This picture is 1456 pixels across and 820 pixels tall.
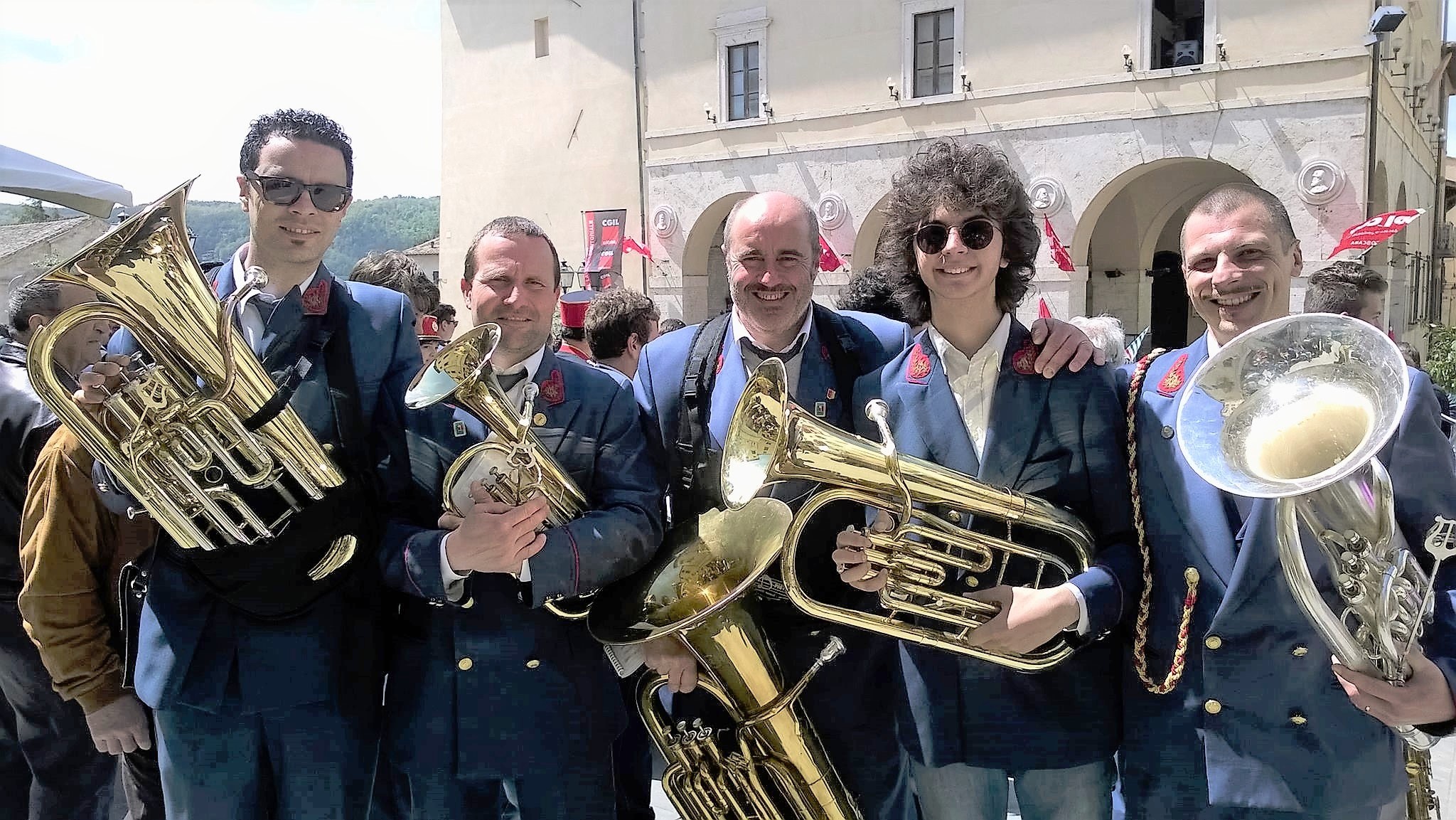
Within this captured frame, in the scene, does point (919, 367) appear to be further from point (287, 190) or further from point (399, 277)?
point (399, 277)

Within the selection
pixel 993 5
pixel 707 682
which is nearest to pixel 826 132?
pixel 993 5

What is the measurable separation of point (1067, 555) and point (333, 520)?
78.8 inches

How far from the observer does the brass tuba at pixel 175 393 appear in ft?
7.59

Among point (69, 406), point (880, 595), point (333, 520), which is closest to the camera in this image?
point (69, 406)

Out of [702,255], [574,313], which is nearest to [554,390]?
[574,313]

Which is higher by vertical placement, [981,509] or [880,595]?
[981,509]

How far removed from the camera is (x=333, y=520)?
2.70 meters

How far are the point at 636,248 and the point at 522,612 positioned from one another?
61.9ft

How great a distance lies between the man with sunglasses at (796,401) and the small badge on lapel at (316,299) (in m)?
0.97

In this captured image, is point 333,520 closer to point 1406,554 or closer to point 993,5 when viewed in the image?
point 1406,554

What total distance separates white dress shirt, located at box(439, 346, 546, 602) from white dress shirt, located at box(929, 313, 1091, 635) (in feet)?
3.77

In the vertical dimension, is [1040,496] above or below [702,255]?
below

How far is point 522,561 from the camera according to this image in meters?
2.51

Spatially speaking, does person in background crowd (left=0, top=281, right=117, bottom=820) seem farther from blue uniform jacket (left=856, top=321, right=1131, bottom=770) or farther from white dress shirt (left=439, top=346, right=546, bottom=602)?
blue uniform jacket (left=856, top=321, right=1131, bottom=770)
